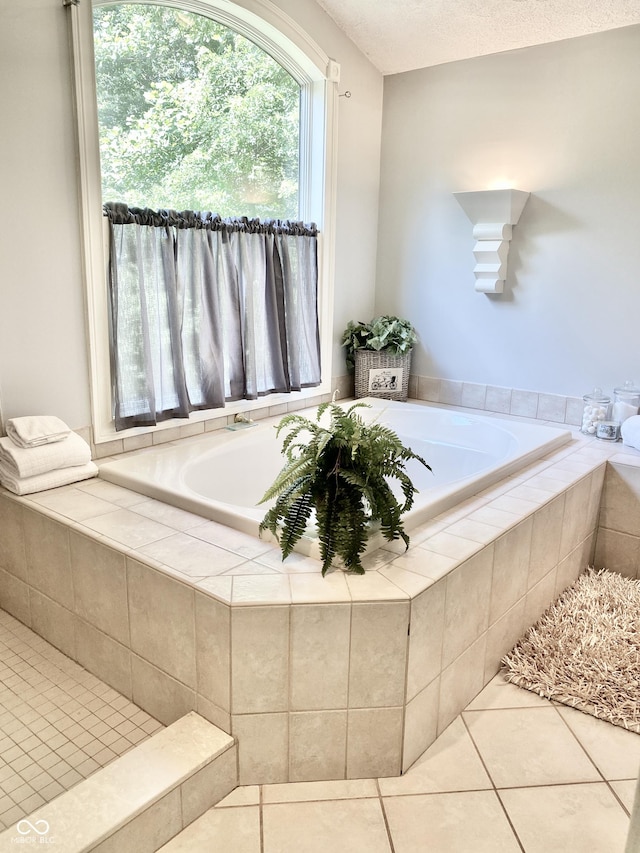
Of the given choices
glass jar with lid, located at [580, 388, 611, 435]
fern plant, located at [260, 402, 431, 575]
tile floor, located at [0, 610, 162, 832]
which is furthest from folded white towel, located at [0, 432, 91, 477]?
glass jar with lid, located at [580, 388, 611, 435]

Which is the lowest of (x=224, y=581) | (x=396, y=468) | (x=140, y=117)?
(x=224, y=581)

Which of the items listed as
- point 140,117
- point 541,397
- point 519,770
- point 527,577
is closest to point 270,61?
point 140,117

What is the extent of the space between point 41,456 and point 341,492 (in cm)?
Result: 115

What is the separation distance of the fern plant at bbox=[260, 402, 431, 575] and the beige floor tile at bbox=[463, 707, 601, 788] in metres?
0.63

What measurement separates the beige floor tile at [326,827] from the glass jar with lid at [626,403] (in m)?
2.29

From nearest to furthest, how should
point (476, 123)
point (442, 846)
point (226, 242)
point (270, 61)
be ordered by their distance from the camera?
point (442, 846) < point (226, 242) < point (270, 61) < point (476, 123)

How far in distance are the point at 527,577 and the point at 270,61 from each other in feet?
8.82

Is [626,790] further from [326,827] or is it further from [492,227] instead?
[492,227]

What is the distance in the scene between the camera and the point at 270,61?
3365 millimetres

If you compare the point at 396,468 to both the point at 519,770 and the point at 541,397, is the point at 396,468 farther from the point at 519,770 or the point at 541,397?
the point at 541,397

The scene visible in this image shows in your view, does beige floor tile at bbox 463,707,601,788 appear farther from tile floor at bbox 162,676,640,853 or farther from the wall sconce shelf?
the wall sconce shelf

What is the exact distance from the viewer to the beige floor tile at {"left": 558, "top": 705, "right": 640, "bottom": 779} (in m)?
A: 1.89

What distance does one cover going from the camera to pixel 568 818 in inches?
67.4

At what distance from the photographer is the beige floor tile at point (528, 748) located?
73.0 inches
